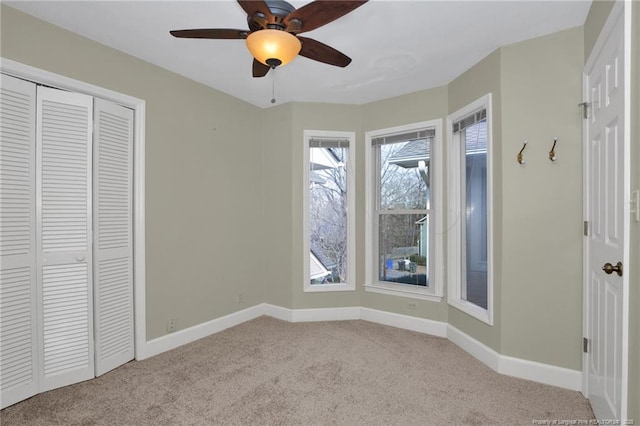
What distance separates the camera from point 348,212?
3947mm

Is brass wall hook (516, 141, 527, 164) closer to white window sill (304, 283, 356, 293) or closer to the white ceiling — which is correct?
the white ceiling

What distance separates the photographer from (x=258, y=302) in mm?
4094

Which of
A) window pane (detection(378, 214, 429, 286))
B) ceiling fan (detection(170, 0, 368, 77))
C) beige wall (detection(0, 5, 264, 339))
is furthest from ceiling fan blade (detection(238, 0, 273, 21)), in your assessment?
window pane (detection(378, 214, 429, 286))

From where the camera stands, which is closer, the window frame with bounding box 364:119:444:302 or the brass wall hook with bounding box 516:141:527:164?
the brass wall hook with bounding box 516:141:527:164

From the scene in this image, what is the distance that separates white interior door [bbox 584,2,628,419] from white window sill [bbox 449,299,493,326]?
67 centimetres

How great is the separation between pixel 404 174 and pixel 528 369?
2.11 m

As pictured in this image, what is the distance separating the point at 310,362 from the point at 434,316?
56.4 inches

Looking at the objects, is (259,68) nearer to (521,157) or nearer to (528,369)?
(521,157)

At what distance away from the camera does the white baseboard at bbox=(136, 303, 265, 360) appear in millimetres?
2961

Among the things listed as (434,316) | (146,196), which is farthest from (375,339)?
(146,196)

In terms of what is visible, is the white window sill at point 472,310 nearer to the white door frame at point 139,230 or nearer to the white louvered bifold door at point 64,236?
the white door frame at point 139,230

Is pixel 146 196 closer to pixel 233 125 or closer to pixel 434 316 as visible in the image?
pixel 233 125

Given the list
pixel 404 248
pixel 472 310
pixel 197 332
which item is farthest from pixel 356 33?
pixel 197 332

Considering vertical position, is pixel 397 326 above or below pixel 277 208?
below
